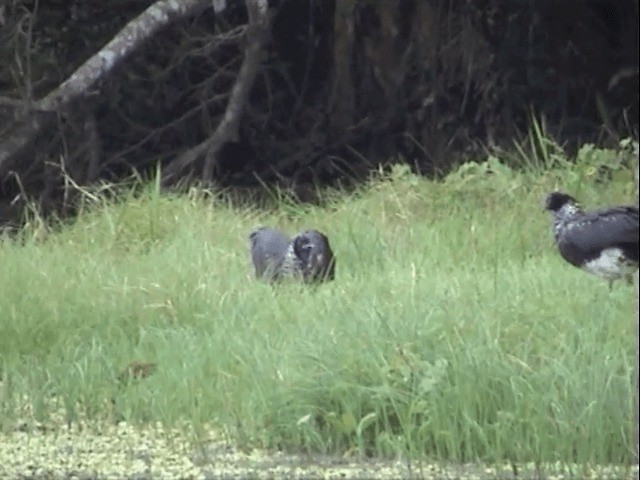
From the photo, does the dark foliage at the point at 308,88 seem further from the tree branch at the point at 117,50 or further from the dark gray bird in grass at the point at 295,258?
the dark gray bird in grass at the point at 295,258

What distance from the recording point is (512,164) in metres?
10.8

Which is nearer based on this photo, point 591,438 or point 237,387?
point 591,438

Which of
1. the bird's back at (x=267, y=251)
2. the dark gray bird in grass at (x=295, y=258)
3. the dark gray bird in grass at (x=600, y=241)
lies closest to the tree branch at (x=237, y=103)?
the bird's back at (x=267, y=251)

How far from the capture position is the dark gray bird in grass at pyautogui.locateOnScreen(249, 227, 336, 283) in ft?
25.7

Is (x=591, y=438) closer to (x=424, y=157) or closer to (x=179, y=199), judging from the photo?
(x=179, y=199)

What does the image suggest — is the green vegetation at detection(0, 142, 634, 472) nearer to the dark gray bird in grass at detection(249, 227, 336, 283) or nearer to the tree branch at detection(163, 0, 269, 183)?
the dark gray bird in grass at detection(249, 227, 336, 283)

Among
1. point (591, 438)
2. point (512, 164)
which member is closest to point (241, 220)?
point (512, 164)

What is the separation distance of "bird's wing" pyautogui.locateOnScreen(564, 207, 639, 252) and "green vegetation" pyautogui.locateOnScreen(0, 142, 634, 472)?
0.57ft

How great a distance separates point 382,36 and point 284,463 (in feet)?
25.1

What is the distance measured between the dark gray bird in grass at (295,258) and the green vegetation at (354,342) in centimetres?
11

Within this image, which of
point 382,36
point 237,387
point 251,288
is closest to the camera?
point 237,387

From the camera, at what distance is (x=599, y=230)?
6980mm

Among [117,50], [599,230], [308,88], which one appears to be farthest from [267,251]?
[308,88]

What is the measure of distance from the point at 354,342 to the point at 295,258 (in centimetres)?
197
